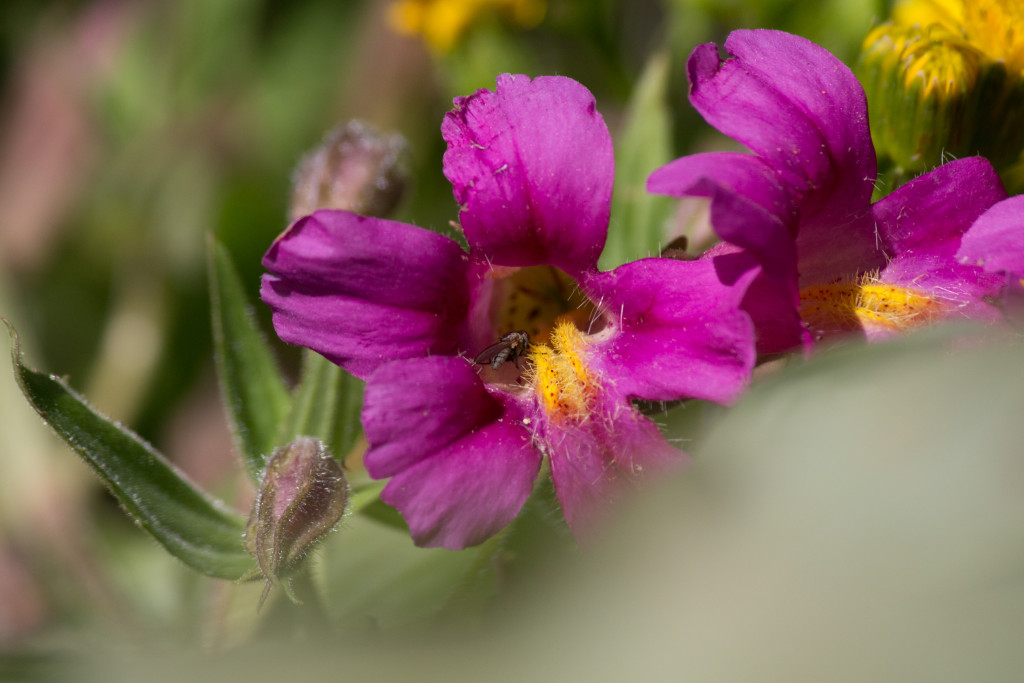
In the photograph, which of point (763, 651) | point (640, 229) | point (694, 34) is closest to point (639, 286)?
point (763, 651)

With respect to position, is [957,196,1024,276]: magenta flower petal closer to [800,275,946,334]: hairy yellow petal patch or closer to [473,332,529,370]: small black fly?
[800,275,946,334]: hairy yellow petal patch

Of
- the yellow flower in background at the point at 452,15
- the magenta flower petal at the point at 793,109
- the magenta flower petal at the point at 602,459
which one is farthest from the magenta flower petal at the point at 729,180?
the yellow flower in background at the point at 452,15

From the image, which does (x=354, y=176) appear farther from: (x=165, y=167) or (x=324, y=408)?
(x=165, y=167)

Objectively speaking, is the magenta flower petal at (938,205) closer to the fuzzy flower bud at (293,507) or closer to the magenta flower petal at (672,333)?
the magenta flower petal at (672,333)

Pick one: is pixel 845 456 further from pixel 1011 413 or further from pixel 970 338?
pixel 970 338

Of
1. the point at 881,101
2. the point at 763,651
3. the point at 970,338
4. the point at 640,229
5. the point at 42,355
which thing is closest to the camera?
the point at 763,651

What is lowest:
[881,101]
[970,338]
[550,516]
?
[550,516]

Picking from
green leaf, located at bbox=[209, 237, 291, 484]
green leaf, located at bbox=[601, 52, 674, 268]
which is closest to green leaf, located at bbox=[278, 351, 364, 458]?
green leaf, located at bbox=[209, 237, 291, 484]
